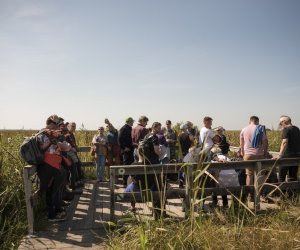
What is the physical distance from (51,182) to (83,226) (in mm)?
943

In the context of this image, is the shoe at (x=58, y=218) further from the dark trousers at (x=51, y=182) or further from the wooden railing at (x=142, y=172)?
the wooden railing at (x=142, y=172)

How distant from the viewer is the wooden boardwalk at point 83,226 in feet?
15.4

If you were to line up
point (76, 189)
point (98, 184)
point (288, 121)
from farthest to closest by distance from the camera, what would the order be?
1. point (98, 184)
2. point (76, 189)
3. point (288, 121)

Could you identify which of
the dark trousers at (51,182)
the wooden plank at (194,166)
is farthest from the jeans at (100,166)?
the wooden plank at (194,166)

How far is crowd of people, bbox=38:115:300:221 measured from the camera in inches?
224

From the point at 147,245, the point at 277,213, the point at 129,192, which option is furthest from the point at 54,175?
the point at 277,213

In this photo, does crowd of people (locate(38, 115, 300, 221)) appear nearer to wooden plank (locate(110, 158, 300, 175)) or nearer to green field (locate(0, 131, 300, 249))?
wooden plank (locate(110, 158, 300, 175))

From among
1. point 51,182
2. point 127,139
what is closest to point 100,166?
point 127,139

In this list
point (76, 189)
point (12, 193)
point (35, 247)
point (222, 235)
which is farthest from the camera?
point (76, 189)

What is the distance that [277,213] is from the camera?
5.10 meters

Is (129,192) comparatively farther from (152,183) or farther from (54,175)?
(54,175)

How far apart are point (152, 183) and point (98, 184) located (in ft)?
13.2

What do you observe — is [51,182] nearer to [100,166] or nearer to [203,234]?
[203,234]

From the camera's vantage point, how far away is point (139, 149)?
5.75 meters
